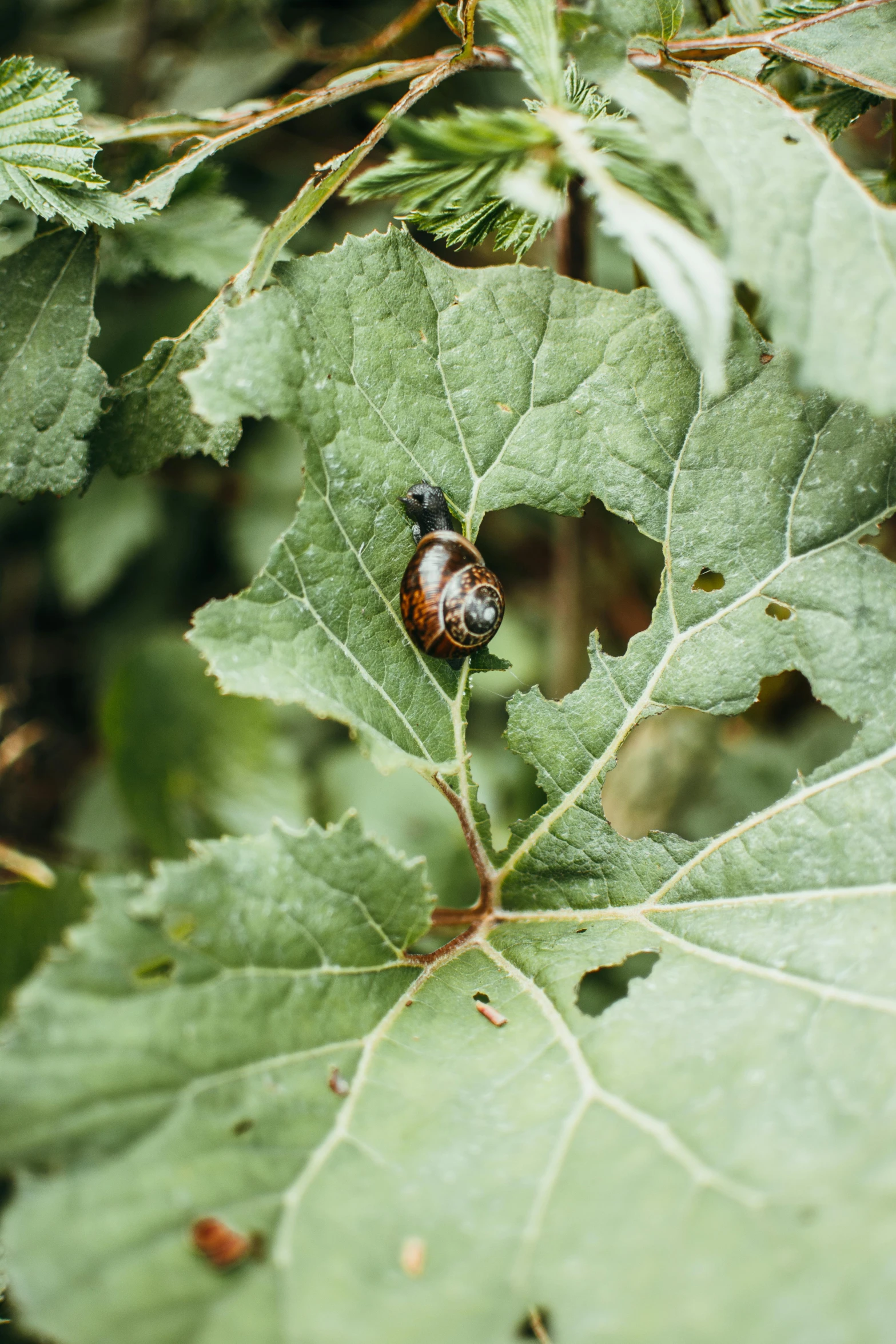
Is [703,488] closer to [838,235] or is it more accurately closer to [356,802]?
[838,235]

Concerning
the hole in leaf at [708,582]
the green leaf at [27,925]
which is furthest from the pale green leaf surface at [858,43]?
the green leaf at [27,925]

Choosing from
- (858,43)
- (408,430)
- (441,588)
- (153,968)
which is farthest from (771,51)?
(153,968)

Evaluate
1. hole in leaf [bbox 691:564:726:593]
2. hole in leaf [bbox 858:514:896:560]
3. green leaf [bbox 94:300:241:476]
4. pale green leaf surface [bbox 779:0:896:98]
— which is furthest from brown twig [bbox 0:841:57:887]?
→ hole in leaf [bbox 858:514:896:560]

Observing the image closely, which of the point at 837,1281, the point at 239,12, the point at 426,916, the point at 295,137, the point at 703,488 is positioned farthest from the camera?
the point at 295,137

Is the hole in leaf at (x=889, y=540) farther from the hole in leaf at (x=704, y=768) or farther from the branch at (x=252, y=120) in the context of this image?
the branch at (x=252, y=120)

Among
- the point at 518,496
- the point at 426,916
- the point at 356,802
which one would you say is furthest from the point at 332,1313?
the point at 356,802

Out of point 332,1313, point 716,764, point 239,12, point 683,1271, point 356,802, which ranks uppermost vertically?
point 239,12
